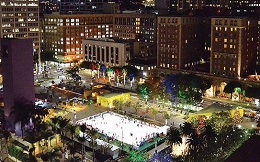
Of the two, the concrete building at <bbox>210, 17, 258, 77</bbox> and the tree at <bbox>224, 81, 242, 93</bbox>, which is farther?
the concrete building at <bbox>210, 17, 258, 77</bbox>

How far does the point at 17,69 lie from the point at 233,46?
60.2 metres

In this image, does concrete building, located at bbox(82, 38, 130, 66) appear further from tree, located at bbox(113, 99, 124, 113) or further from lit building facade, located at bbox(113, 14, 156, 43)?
tree, located at bbox(113, 99, 124, 113)

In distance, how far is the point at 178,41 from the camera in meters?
121

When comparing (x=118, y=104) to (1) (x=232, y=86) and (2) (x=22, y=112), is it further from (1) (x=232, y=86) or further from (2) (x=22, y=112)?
(1) (x=232, y=86)

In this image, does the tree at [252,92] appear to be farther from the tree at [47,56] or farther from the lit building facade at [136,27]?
the tree at [47,56]

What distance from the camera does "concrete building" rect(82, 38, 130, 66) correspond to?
139m

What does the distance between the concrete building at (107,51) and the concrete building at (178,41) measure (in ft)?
53.5

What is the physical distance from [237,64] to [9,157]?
66.6 m

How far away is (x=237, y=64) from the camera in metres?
107

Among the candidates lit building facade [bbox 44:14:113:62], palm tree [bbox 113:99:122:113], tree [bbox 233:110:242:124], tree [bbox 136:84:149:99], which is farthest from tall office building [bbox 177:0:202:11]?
tree [bbox 233:110:242:124]

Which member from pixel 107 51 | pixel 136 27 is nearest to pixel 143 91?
pixel 107 51

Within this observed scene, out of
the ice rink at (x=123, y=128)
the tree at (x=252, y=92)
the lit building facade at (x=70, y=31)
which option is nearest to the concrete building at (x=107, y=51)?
the lit building facade at (x=70, y=31)

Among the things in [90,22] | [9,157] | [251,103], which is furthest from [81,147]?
[90,22]

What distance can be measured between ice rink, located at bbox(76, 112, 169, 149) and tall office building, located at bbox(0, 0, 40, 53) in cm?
6744
